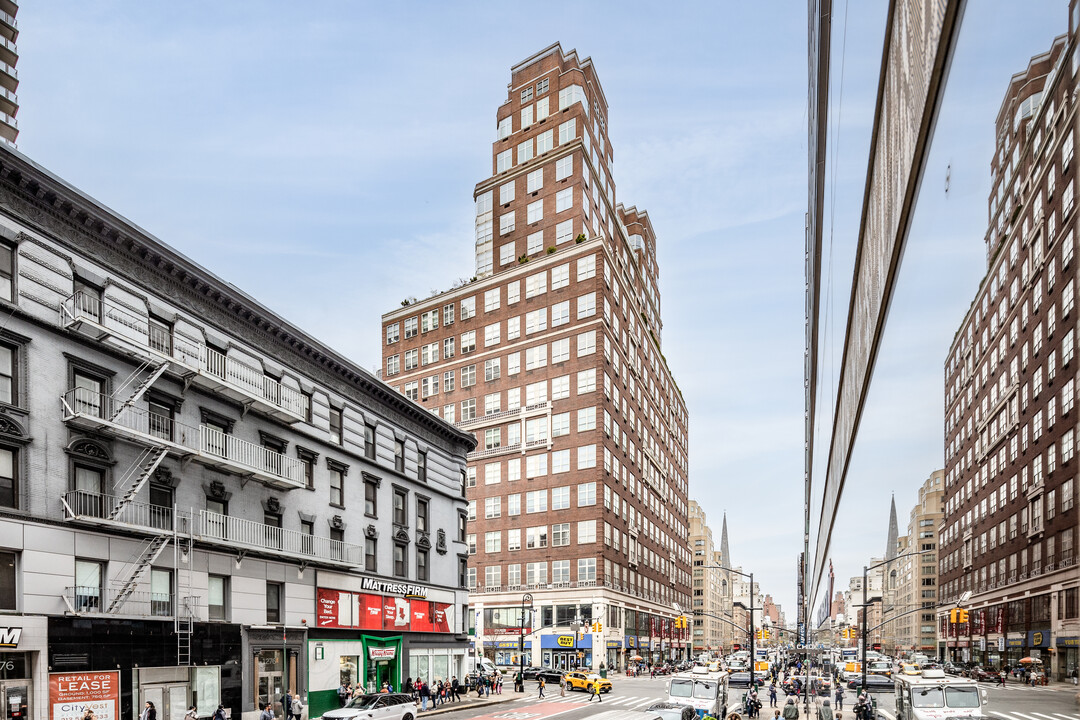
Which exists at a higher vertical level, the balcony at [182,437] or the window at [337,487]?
the balcony at [182,437]

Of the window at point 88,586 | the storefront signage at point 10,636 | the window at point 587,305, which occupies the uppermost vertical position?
the window at point 587,305

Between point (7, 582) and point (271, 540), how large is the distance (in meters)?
13.2

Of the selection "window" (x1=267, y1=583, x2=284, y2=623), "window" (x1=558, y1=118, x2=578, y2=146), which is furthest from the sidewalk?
"window" (x1=558, y1=118, x2=578, y2=146)

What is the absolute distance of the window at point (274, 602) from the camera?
40938mm

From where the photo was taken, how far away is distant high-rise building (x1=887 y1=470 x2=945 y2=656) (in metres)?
3.41

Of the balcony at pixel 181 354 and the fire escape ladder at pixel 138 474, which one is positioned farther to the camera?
the balcony at pixel 181 354

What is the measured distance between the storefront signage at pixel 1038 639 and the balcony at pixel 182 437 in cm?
3239

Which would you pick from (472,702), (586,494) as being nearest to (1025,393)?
(472,702)

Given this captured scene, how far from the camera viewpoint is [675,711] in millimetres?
29938

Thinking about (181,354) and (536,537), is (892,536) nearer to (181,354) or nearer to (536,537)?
(181,354)

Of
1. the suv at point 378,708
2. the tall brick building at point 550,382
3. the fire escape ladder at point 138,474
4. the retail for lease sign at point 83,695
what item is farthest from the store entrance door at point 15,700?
the tall brick building at point 550,382

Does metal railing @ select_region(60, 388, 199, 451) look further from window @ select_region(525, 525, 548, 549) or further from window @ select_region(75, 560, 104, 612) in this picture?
window @ select_region(525, 525, 548, 549)

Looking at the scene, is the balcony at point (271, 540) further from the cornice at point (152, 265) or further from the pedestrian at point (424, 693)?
the cornice at point (152, 265)

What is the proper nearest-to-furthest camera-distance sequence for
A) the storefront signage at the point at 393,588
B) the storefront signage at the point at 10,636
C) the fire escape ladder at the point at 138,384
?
the storefront signage at the point at 10,636, the fire escape ladder at the point at 138,384, the storefront signage at the point at 393,588
